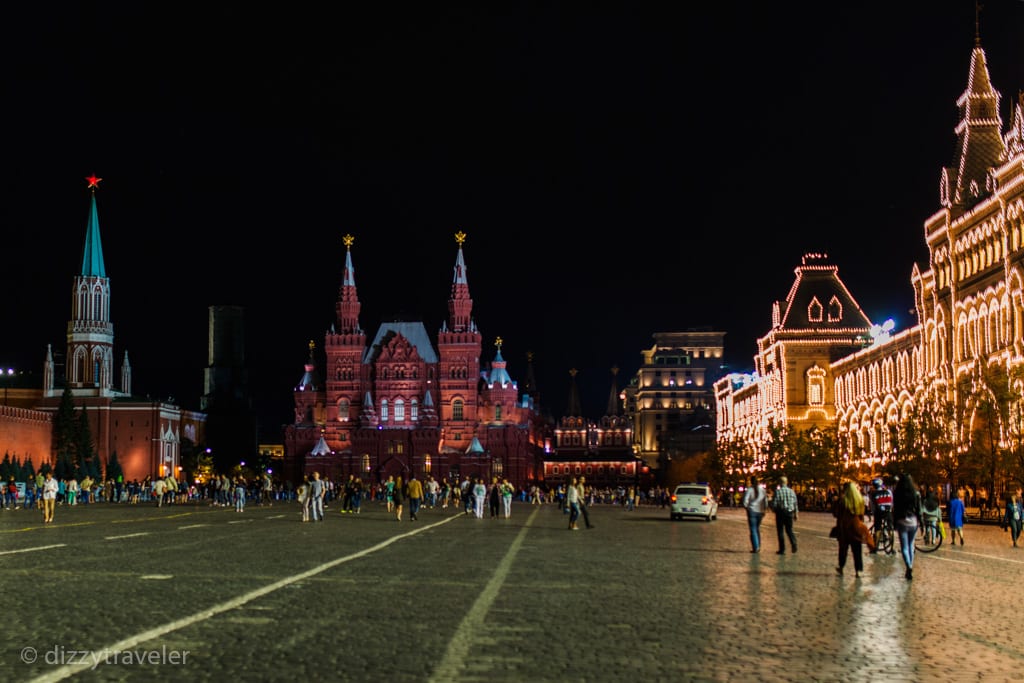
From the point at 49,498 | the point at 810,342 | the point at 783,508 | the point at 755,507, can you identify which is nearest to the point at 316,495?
the point at 49,498

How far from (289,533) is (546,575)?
1396cm

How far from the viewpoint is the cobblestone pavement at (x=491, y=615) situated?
31.7 feet

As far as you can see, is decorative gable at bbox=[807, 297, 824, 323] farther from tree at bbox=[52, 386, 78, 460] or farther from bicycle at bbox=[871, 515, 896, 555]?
bicycle at bbox=[871, 515, 896, 555]

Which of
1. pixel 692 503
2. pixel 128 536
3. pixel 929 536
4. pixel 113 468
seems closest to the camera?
pixel 929 536

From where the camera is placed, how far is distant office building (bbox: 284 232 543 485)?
13925 centimetres

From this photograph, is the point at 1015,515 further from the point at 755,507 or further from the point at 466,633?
the point at 466,633

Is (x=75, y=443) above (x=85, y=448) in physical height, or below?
above

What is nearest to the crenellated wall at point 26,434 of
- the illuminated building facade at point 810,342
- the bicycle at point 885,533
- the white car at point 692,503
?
the illuminated building facade at point 810,342

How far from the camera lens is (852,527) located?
19453 millimetres

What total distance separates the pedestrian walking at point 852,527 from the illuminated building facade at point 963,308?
127ft

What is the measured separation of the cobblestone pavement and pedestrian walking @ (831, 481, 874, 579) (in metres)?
0.48

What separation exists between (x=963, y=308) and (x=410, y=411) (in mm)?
81515

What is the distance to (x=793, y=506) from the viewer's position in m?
24.9

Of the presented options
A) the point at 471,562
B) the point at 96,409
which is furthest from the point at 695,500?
the point at 96,409
